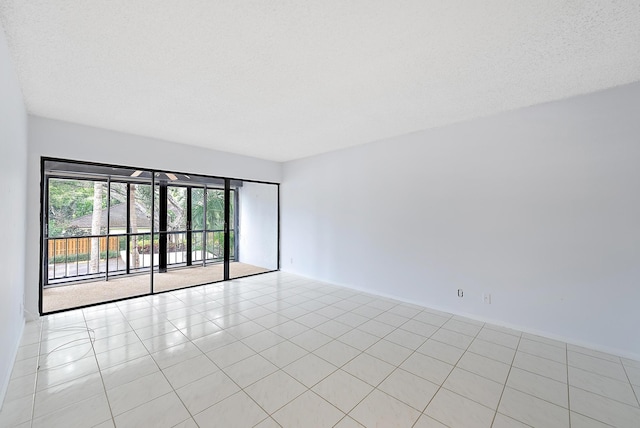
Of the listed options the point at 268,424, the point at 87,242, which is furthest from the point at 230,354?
the point at 87,242

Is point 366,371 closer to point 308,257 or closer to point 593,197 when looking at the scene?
point 593,197

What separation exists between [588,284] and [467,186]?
1584 millimetres

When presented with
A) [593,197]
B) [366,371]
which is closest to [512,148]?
[593,197]

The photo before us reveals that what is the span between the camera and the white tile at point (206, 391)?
1826 millimetres

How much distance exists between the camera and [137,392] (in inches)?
76.4

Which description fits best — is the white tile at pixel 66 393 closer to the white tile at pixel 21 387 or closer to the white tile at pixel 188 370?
the white tile at pixel 21 387

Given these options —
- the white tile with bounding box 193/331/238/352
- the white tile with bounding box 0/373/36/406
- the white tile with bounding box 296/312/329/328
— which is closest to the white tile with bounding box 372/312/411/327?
the white tile with bounding box 296/312/329/328

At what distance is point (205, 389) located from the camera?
6.50 ft

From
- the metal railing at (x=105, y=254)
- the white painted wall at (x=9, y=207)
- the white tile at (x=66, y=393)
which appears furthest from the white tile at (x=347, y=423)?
the metal railing at (x=105, y=254)

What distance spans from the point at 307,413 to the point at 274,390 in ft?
1.14

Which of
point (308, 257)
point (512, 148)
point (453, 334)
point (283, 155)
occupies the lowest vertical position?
point (453, 334)

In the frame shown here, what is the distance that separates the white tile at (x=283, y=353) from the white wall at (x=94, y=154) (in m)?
3.25

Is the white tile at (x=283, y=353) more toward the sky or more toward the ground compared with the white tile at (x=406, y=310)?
more toward the sky

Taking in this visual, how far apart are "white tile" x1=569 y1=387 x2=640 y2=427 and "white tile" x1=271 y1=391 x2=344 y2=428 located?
67.7 inches
